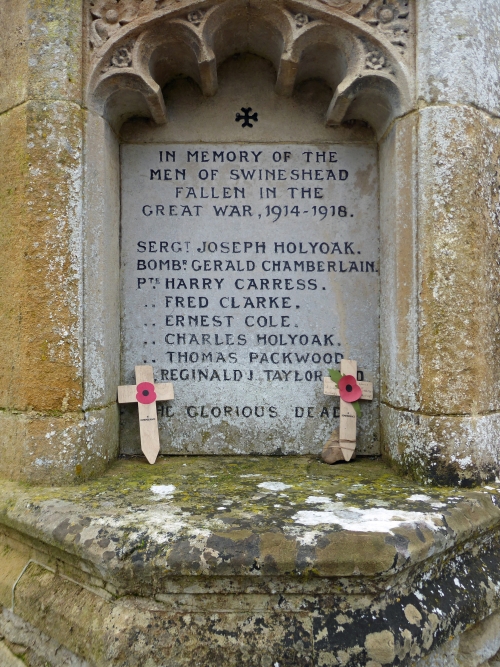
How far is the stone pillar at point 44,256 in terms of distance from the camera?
284 cm

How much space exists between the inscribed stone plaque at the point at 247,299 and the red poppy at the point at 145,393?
0.13 meters

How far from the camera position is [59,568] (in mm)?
2414

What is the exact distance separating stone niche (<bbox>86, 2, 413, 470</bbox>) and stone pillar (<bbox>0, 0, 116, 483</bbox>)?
49 cm

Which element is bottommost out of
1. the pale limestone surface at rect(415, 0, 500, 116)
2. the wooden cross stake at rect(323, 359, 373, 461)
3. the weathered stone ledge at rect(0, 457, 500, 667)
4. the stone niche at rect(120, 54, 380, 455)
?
the weathered stone ledge at rect(0, 457, 500, 667)

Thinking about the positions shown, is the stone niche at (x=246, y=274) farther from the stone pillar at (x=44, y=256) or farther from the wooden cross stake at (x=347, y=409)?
the stone pillar at (x=44, y=256)

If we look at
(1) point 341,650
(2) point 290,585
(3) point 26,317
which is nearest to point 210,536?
(2) point 290,585

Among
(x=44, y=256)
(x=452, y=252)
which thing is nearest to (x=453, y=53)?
(x=452, y=252)

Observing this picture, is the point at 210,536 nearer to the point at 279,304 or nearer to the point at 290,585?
the point at 290,585

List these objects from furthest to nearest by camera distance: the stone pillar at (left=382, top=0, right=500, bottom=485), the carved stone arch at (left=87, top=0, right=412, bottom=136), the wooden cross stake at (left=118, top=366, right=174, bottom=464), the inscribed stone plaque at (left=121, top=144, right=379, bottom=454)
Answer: the inscribed stone plaque at (left=121, top=144, right=379, bottom=454) < the wooden cross stake at (left=118, top=366, right=174, bottom=464) < the carved stone arch at (left=87, top=0, right=412, bottom=136) < the stone pillar at (left=382, top=0, right=500, bottom=485)

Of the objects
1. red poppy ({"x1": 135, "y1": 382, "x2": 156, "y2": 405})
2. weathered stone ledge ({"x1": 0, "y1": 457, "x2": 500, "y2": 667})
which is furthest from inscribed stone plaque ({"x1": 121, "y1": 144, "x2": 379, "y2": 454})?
weathered stone ledge ({"x1": 0, "y1": 457, "x2": 500, "y2": 667})

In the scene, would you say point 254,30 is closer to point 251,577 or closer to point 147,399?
point 147,399

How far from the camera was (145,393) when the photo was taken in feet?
10.9

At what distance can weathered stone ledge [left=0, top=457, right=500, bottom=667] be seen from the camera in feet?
6.65

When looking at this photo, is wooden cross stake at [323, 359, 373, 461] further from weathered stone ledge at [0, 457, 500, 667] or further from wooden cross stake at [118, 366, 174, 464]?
wooden cross stake at [118, 366, 174, 464]
